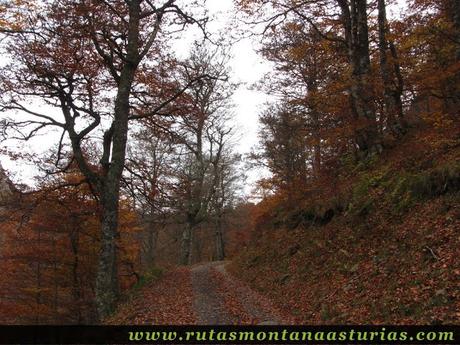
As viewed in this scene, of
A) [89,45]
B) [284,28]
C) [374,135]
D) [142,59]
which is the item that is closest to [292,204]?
[374,135]

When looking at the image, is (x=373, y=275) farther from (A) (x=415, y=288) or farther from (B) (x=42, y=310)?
(B) (x=42, y=310)

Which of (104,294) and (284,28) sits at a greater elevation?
(284,28)

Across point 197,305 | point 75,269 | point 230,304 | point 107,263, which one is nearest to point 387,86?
point 230,304

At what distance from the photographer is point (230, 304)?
11.4m

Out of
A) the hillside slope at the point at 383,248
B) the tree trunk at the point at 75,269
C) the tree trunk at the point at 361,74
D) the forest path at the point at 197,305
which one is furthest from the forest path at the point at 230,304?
the tree trunk at the point at 361,74

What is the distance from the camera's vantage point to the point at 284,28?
53.6ft

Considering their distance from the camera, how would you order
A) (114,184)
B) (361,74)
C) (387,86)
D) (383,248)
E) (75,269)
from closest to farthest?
(383,248), (114,184), (387,86), (361,74), (75,269)

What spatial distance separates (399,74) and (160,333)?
10.8m

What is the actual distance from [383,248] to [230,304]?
181 inches

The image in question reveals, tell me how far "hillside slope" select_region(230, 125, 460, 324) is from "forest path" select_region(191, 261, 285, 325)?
21.5 inches

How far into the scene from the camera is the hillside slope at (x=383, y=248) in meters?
7.12

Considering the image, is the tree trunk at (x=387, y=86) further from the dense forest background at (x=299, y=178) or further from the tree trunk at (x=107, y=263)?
the tree trunk at (x=107, y=263)

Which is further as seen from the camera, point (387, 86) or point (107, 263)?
point (387, 86)

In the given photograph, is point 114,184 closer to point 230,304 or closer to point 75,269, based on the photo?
point 230,304
